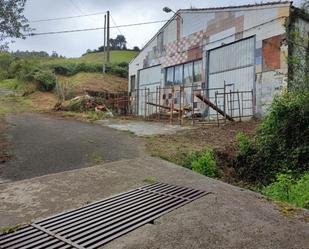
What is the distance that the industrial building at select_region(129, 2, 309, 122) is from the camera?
15.0 metres

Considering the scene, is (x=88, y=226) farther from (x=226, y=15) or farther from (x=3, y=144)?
(x=226, y=15)

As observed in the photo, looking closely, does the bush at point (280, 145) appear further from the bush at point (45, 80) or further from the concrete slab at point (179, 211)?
the bush at point (45, 80)

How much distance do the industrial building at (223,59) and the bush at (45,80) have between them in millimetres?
8796

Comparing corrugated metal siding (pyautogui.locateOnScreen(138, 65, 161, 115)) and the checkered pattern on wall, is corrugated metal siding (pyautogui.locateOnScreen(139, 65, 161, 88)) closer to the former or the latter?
corrugated metal siding (pyautogui.locateOnScreen(138, 65, 161, 115))

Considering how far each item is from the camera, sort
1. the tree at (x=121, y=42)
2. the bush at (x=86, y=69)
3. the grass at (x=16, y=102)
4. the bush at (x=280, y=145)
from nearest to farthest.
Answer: the bush at (x=280, y=145), the grass at (x=16, y=102), the bush at (x=86, y=69), the tree at (x=121, y=42)

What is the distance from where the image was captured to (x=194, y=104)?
19625 millimetres

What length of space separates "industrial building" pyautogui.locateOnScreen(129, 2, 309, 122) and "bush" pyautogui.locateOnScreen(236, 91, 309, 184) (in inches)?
192

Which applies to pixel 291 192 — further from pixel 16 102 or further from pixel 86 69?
pixel 86 69

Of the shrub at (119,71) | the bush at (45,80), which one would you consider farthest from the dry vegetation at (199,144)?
the shrub at (119,71)

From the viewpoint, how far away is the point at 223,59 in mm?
18000

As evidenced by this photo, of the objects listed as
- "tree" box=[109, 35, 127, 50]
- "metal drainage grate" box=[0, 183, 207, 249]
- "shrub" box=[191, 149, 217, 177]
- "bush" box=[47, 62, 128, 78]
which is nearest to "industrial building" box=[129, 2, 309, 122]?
"shrub" box=[191, 149, 217, 177]

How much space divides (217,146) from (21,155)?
500cm

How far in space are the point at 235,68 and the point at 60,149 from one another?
1064 cm

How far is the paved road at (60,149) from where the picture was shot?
6.85 metres
